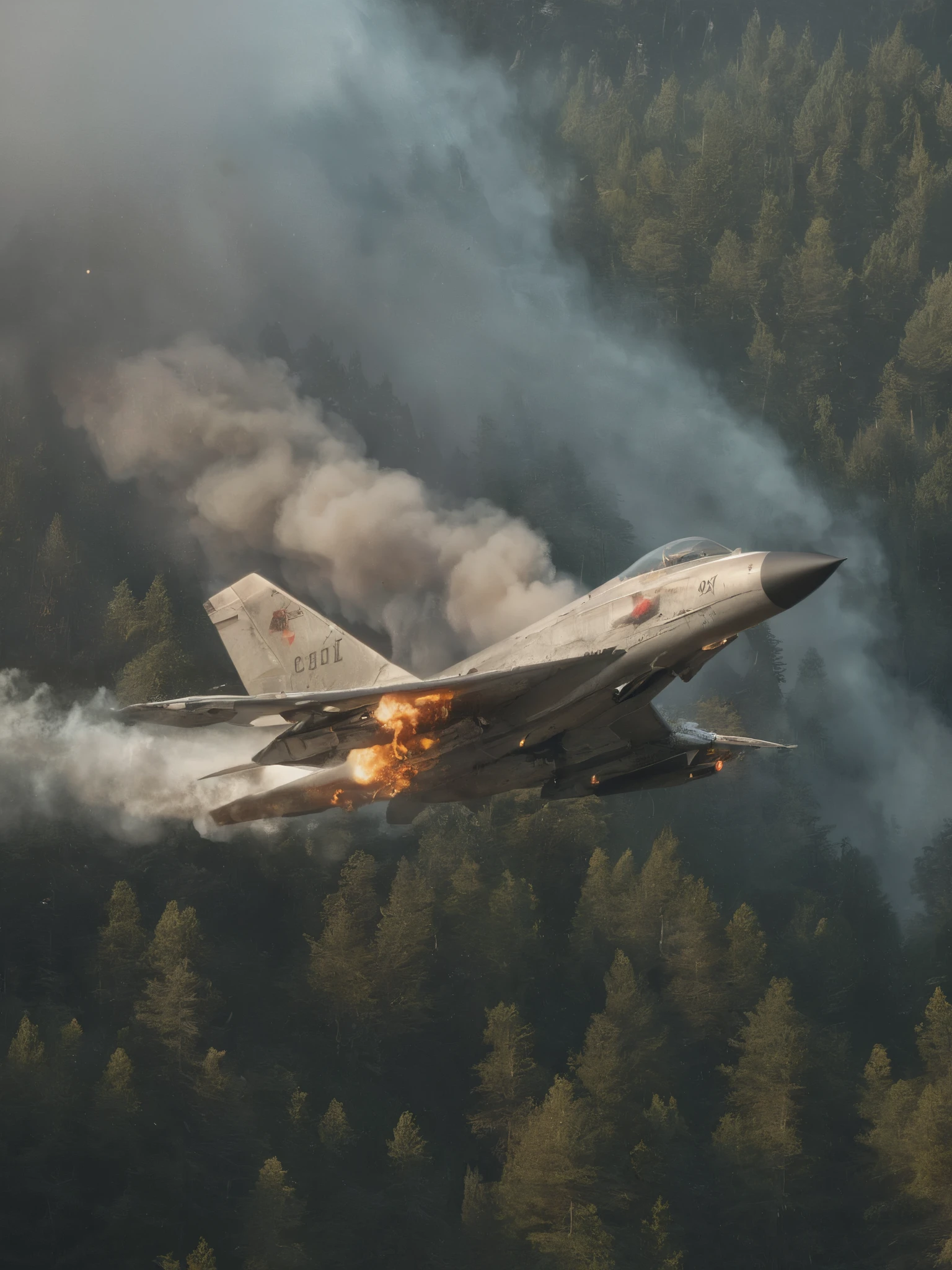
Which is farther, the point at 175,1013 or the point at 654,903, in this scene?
the point at 654,903

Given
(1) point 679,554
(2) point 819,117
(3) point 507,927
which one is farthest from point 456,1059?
(2) point 819,117

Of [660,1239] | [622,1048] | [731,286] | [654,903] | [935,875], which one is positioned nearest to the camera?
[660,1239]

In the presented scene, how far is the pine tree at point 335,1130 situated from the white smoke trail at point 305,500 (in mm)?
25028

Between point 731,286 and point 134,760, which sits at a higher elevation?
point 731,286

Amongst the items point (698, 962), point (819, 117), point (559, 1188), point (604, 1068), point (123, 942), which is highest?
point (819, 117)

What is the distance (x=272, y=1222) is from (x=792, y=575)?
48.0 m

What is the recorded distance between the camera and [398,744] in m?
30.6

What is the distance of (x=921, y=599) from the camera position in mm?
115000

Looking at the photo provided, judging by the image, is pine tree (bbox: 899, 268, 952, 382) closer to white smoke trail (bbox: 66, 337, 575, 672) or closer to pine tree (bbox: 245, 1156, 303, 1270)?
white smoke trail (bbox: 66, 337, 575, 672)

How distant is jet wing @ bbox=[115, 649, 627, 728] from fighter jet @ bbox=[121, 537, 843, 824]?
39 millimetres

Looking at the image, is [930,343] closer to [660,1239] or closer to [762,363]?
[762,363]

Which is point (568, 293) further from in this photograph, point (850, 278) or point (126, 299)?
point (126, 299)

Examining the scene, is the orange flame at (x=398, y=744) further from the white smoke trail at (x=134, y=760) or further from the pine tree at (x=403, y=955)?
the pine tree at (x=403, y=955)

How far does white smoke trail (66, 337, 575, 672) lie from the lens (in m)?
70.1
